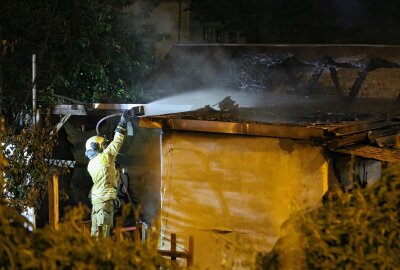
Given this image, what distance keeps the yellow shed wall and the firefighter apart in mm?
1702

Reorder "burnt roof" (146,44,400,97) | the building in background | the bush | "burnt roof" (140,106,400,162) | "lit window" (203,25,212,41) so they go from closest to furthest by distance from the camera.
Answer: the bush < "burnt roof" (140,106,400,162) < "burnt roof" (146,44,400,97) < the building in background < "lit window" (203,25,212,41)

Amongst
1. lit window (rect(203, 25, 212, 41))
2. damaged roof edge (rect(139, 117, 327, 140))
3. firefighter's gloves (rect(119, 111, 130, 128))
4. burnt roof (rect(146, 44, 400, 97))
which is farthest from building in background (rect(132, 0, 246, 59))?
damaged roof edge (rect(139, 117, 327, 140))

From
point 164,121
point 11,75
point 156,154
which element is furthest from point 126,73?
point 164,121

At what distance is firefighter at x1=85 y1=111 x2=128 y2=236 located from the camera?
992cm

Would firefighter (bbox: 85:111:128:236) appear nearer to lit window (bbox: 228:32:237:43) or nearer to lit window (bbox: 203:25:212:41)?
lit window (bbox: 203:25:212:41)

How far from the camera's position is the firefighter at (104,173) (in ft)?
32.6

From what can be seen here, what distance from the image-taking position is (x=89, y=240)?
381 cm

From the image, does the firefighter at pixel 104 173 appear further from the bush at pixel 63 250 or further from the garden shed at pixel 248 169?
the bush at pixel 63 250

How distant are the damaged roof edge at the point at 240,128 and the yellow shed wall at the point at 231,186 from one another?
0.55 feet

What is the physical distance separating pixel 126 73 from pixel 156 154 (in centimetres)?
611

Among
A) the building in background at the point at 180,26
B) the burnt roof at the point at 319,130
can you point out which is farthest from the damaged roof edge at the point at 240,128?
the building in background at the point at 180,26

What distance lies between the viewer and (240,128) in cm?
767

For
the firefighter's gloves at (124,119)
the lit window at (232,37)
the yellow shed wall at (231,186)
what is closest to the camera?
the yellow shed wall at (231,186)

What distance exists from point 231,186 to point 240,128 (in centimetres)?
92
